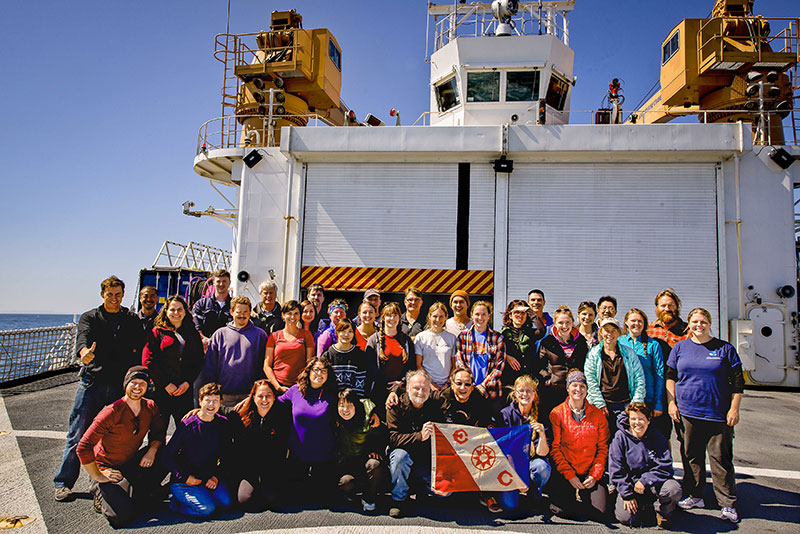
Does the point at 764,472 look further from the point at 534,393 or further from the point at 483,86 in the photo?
the point at 483,86

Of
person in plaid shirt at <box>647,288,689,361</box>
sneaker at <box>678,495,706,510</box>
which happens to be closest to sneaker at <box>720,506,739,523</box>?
sneaker at <box>678,495,706,510</box>

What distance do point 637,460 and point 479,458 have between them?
140 centimetres

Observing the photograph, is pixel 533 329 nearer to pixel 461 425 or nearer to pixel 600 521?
pixel 461 425

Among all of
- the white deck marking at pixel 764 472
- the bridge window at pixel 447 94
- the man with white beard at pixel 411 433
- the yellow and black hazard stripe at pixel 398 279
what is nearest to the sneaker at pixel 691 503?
the white deck marking at pixel 764 472

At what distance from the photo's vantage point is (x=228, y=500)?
411 cm

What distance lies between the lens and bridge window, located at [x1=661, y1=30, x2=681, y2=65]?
1491cm

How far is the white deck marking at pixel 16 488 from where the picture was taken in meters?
3.97

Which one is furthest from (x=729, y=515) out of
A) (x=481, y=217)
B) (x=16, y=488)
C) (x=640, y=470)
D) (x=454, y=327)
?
(x=481, y=217)

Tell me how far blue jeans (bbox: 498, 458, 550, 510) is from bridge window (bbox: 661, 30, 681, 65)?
16067 mm

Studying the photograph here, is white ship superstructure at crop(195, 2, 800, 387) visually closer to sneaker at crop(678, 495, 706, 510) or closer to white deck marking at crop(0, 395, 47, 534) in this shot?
white deck marking at crop(0, 395, 47, 534)

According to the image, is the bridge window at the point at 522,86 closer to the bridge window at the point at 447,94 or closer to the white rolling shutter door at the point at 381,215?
the bridge window at the point at 447,94

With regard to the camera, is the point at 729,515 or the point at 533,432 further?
the point at 533,432

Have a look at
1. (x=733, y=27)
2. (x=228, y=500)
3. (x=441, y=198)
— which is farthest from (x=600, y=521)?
(x=733, y=27)

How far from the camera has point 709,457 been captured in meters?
4.29
